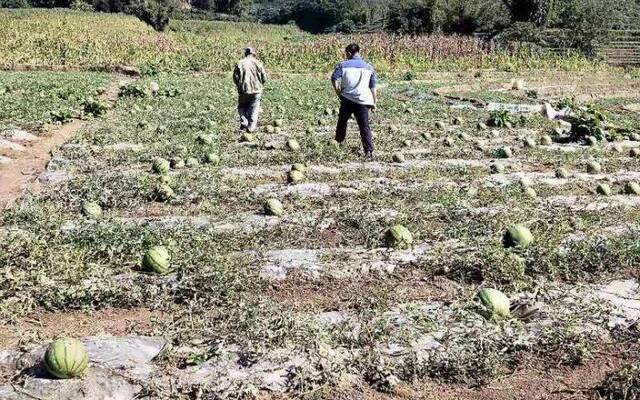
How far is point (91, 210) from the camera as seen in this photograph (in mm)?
6438

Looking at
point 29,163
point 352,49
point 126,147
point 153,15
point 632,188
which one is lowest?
point 29,163

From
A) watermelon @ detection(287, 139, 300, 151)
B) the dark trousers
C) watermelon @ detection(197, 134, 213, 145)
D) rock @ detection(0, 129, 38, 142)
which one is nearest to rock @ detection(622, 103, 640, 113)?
the dark trousers

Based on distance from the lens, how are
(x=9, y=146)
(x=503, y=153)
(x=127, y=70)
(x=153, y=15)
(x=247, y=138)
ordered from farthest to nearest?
(x=153, y=15) → (x=127, y=70) → (x=247, y=138) → (x=9, y=146) → (x=503, y=153)

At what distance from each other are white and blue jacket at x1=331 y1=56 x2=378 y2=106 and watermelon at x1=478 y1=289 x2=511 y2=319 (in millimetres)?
6079

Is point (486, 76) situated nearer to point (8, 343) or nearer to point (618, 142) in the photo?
point (618, 142)

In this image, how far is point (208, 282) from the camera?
472 centimetres

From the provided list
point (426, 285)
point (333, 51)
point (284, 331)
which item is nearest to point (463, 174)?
point (426, 285)

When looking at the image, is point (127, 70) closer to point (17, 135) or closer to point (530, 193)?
point (17, 135)

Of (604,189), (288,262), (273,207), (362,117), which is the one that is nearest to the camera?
(288,262)

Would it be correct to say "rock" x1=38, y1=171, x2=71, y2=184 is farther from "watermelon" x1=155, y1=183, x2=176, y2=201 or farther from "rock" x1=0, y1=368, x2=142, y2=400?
"rock" x1=0, y1=368, x2=142, y2=400

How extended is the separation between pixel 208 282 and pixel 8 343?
1374mm

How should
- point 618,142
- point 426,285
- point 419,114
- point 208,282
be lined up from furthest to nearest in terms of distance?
point 419,114, point 618,142, point 426,285, point 208,282

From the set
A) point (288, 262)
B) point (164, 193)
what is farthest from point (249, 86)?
point (288, 262)

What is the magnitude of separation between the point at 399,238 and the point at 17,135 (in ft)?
27.8
